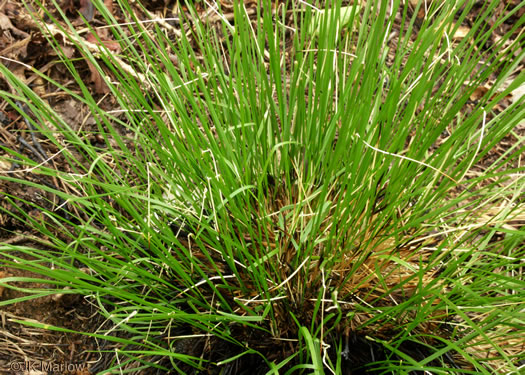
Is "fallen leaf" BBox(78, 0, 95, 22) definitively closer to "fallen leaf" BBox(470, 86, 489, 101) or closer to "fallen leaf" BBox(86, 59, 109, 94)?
"fallen leaf" BBox(86, 59, 109, 94)

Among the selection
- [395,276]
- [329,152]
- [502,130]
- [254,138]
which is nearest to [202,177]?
[254,138]

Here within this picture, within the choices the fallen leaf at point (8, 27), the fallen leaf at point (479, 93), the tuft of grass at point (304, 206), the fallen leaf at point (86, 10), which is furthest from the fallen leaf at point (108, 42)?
the fallen leaf at point (479, 93)

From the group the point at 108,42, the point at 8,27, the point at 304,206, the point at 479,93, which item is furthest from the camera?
the point at 479,93

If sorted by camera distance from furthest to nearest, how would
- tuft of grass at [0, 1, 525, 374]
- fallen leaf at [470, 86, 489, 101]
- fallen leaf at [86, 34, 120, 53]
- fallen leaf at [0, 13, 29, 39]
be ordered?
1. fallen leaf at [470, 86, 489, 101]
2. fallen leaf at [86, 34, 120, 53]
3. fallen leaf at [0, 13, 29, 39]
4. tuft of grass at [0, 1, 525, 374]

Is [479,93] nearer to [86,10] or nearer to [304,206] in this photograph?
[304,206]

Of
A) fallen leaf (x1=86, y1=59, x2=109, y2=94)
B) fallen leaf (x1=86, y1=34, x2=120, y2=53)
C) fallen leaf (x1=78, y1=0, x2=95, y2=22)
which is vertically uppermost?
fallen leaf (x1=78, y1=0, x2=95, y2=22)

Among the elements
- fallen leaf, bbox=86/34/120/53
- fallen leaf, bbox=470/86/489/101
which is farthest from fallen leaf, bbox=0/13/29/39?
fallen leaf, bbox=470/86/489/101

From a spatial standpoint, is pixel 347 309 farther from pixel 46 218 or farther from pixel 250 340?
pixel 46 218

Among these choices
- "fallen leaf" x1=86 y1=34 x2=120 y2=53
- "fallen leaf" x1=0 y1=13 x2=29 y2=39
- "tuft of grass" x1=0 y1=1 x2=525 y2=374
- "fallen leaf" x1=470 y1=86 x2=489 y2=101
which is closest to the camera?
"tuft of grass" x1=0 y1=1 x2=525 y2=374

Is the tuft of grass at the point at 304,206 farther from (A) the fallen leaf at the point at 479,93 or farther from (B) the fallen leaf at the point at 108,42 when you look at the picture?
(A) the fallen leaf at the point at 479,93

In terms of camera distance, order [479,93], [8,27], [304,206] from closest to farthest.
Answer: [304,206]
[8,27]
[479,93]

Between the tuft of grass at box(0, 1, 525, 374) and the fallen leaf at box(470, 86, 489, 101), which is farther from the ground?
the tuft of grass at box(0, 1, 525, 374)

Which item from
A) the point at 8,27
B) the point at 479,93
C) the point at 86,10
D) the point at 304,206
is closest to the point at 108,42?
the point at 86,10
